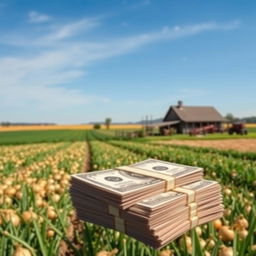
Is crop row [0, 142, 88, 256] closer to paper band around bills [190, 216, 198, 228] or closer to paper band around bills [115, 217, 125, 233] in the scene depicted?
paper band around bills [115, 217, 125, 233]

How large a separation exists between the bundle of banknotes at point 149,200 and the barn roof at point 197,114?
52427mm

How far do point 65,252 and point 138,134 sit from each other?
1639 inches

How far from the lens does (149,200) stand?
165cm

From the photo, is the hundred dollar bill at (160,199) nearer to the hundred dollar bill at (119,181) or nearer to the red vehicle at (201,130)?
the hundred dollar bill at (119,181)

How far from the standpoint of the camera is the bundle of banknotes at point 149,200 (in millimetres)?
1577

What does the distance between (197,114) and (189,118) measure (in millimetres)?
3069

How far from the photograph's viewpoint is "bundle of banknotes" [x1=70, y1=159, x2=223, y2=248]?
5.17ft

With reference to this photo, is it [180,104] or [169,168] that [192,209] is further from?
[180,104]

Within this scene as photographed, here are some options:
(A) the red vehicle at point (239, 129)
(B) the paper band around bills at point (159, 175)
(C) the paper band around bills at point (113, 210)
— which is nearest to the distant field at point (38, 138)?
(A) the red vehicle at point (239, 129)

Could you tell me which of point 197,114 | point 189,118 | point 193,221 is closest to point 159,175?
point 193,221

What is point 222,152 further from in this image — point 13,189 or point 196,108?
point 196,108

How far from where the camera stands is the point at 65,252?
9.74 feet

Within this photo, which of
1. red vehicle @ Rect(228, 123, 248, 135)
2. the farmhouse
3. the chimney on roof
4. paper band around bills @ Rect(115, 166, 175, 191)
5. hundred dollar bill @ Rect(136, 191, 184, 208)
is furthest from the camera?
the chimney on roof

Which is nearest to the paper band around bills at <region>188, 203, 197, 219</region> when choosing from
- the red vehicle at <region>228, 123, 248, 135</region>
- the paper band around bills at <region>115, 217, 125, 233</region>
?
the paper band around bills at <region>115, 217, 125, 233</region>
